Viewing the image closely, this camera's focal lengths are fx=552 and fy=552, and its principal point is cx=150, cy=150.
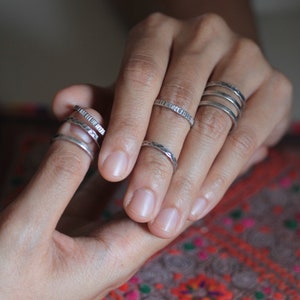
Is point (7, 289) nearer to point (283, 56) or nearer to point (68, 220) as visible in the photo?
point (68, 220)

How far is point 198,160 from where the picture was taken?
628mm

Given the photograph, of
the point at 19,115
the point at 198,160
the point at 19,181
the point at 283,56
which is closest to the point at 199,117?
the point at 198,160

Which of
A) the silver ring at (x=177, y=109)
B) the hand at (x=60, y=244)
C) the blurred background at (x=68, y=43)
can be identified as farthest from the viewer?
the blurred background at (x=68, y=43)

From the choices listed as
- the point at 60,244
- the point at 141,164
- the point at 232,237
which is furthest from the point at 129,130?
the point at 232,237

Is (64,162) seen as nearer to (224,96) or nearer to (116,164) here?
(116,164)

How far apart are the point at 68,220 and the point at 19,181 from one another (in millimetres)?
195

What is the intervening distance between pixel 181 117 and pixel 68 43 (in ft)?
2.04

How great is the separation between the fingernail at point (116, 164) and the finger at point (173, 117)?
0.06 ft

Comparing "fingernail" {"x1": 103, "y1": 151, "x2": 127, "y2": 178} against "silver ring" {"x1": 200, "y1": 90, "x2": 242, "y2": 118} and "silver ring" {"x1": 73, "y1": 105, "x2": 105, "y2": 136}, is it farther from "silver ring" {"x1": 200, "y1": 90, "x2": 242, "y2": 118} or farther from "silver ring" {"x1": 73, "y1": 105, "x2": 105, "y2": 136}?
"silver ring" {"x1": 200, "y1": 90, "x2": 242, "y2": 118}

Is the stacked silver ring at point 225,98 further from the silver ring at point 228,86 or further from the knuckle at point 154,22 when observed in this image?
the knuckle at point 154,22

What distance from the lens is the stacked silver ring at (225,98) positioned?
2.16 feet

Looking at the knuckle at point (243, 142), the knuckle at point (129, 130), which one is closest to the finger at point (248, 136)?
the knuckle at point (243, 142)

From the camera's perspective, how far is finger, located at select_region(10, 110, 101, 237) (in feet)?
1.68

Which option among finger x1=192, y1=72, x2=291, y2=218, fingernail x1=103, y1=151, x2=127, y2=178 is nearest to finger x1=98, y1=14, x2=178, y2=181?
fingernail x1=103, y1=151, x2=127, y2=178
